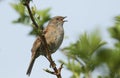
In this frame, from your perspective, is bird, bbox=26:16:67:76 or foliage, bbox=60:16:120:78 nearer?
foliage, bbox=60:16:120:78

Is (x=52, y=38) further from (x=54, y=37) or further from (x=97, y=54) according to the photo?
(x=97, y=54)

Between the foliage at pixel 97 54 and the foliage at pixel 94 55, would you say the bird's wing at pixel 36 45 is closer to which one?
the foliage at pixel 94 55

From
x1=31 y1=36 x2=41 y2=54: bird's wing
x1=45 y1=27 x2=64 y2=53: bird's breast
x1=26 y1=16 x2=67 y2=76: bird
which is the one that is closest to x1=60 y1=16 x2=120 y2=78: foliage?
x1=31 y1=36 x2=41 y2=54: bird's wing

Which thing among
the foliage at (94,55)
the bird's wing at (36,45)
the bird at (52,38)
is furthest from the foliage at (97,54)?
the bird at (52,38)

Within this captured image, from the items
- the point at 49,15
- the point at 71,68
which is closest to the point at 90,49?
the point at 71,68

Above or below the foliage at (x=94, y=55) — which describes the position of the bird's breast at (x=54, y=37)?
above

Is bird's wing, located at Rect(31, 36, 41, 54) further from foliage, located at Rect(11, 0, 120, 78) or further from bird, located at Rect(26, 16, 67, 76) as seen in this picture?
foliage, located at Rect(11, 0, 120, 78)

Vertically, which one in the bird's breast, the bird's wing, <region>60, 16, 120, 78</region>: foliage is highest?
the bird's breast

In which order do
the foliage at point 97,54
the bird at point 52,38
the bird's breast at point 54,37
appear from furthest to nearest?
the bird's breast at point 54,37 → the bird at point 52,38 → the foliage at point 97,54

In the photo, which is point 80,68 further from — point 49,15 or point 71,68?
point 49,15

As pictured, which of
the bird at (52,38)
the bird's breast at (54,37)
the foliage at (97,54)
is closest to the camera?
the foliage at (97,54)

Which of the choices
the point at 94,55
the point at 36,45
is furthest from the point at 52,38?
the point at 94,55

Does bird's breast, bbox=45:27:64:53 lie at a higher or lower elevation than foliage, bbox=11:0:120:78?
higher

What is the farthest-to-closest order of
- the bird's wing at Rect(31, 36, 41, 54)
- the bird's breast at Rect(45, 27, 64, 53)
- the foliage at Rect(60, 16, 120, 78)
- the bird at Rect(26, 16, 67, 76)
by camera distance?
1. the bird's breast at Rect(45, 27, 64, 53)
2. the bird at Rect(26, 16, 67, 76)
3. the bird's wing at Rect(31, 36, 41, 54)
4. the foliage at Rect(60, 16, 120, 78)
